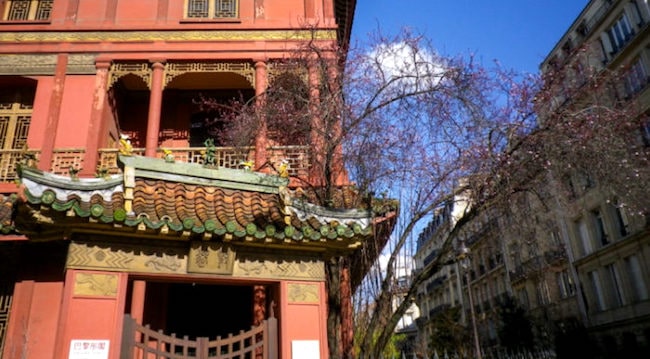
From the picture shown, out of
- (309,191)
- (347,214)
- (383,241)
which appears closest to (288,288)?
(347,214)

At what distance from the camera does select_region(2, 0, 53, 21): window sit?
518 inches

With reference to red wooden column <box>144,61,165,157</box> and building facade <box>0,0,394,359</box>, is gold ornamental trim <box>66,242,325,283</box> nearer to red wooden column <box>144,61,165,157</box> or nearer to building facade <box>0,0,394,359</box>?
building facade <box>0,0,394,359</box>

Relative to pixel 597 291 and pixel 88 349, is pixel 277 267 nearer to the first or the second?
pixel 88 349

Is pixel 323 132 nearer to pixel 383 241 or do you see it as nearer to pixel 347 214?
pixel 347 214

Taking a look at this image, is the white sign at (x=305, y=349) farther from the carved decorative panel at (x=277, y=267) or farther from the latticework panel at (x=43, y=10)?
the latticework panel at (x=43, y=10)

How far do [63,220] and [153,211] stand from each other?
1081 mm

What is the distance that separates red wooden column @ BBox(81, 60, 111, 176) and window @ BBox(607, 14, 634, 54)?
24.0 metres

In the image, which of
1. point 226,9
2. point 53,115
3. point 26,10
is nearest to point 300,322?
point 53,115

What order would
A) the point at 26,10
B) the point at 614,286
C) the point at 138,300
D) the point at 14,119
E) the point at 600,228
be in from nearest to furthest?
the point at 138,300 → the point at 14,119 → the point at 26,10 → the point at 614,286 → the point at 600,228

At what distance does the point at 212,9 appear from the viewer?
44.4ft

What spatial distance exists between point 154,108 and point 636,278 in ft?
77.4

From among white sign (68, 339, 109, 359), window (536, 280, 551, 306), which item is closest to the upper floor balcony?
white sign (68, 339, 109, 359)

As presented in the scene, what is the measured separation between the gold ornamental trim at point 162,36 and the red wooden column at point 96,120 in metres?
0.85

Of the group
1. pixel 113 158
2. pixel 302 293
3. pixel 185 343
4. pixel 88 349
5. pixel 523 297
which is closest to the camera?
pixel 88 349
